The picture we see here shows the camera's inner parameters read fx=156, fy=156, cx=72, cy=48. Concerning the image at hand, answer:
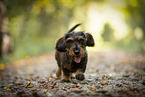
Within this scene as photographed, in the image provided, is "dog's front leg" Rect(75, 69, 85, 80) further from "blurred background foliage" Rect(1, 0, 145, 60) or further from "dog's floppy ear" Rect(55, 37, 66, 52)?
"blurred background foliage" Rect(1, 0, 145, 60)

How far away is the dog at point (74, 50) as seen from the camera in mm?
3799

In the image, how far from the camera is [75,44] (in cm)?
382

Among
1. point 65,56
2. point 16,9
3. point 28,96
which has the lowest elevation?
point 28,96

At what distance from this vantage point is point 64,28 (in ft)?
67.2

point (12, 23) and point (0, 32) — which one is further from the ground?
point (12, 23)

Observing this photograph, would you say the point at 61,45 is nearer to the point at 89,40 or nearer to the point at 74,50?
the point at 74,50

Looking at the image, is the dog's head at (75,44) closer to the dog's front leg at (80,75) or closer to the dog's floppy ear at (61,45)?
the dog's floppy ear at (61,45)

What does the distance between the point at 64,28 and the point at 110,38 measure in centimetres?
920

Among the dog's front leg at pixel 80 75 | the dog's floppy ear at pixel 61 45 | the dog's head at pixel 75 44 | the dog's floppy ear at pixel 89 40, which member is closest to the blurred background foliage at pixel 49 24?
the dog's floppy ear at pixel 61 45

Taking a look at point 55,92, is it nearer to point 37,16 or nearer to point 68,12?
point 37,16

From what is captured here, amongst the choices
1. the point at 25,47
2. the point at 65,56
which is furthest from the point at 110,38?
the point at 65,56

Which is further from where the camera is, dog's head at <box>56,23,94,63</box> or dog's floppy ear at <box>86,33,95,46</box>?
dog's floppy ear at <box>86,33,95,46</box>

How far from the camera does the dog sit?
3.80m

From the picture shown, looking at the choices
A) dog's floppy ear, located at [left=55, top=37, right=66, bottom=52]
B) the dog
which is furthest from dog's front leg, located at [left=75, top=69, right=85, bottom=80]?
dog's floppy ear, located at [left=55, top=37, right=66, bottom=52]
